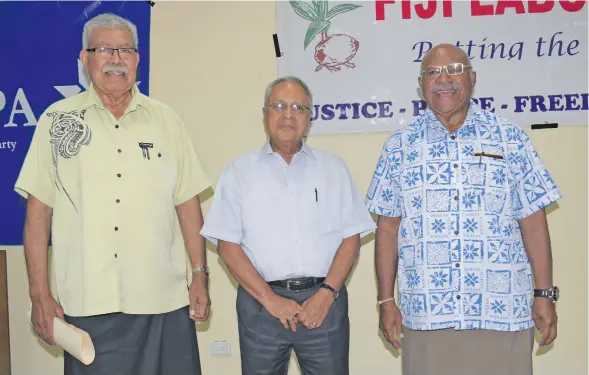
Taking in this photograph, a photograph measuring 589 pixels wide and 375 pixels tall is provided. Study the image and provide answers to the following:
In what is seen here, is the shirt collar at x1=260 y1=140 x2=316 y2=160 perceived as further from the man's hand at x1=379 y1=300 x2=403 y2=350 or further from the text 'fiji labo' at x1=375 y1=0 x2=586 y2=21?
the text 'fiji labo' at x1=375 y1=0 x2=586 y2=21

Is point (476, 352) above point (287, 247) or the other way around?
the other way around

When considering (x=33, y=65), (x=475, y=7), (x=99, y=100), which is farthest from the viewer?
(x=33, y=65)

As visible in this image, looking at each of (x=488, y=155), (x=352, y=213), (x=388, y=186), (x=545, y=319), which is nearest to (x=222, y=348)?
(x=352, y=213)

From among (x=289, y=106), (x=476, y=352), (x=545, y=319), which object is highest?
(x=289, y=106)

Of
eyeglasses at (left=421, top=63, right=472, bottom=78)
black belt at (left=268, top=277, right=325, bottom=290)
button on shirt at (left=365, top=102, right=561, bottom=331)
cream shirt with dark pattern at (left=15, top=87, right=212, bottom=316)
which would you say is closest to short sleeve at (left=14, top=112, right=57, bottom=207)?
cream shirt with dark pattern at (left=15, top=87, right=212, bottom=316)

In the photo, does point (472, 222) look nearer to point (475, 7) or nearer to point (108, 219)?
point (108, 219)

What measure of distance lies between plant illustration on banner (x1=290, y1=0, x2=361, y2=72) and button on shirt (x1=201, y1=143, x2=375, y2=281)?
42.5 inches

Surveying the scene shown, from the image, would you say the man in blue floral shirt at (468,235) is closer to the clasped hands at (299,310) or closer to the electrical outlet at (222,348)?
the clasped hands at (299,310)

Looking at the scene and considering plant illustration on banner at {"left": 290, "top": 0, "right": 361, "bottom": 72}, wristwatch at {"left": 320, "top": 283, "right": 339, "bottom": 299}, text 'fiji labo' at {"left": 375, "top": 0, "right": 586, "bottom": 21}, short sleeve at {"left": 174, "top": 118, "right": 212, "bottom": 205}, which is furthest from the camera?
plant illustration on banner at {"left": 290, "top": 0, "right": 361, "bottom": 72}

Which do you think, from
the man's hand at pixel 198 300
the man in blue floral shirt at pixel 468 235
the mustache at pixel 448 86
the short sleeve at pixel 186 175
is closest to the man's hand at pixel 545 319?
the man in blue floral shirt at pixel 468 235

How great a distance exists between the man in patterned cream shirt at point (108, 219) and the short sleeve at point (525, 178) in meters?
1.27

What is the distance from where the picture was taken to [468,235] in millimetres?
2240

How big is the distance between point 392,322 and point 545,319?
21.9 inches

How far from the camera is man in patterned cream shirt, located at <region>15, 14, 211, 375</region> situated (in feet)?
7.29
